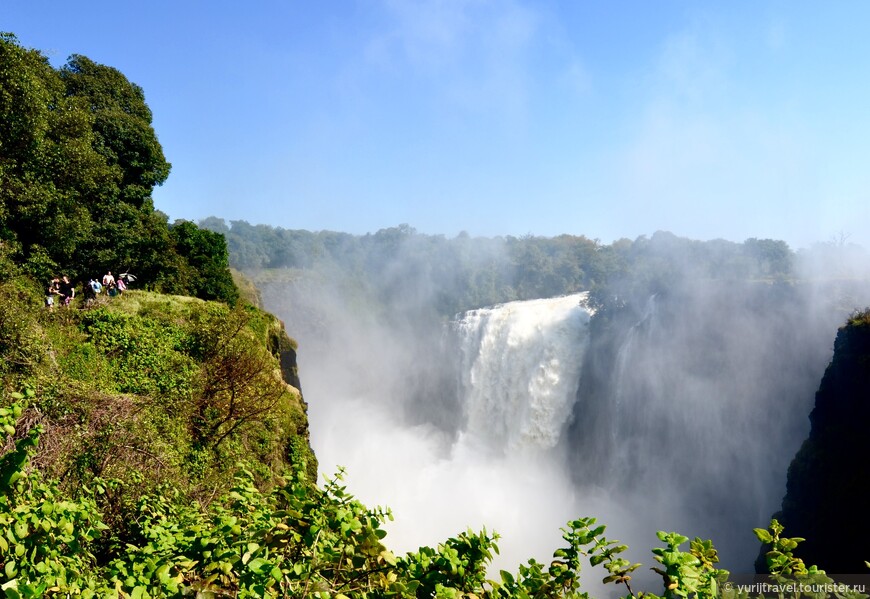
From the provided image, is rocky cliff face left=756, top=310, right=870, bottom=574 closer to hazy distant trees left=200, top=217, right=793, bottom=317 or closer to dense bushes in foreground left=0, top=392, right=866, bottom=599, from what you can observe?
dense bushes in foreground left=0, top=392, right=866, bottom=599

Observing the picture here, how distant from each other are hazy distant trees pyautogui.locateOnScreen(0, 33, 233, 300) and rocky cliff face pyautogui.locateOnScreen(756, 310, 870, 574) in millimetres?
20647

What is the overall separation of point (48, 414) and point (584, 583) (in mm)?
20185

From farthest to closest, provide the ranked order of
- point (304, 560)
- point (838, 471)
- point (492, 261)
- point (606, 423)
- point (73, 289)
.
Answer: point (492, 261)
point (606, 423)
point (838, 471)
point (73, 289)
point (304, 560)

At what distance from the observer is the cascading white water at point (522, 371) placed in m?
29.7

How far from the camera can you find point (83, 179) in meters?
12.6

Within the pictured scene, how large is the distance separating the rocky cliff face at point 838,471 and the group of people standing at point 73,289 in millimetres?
20073

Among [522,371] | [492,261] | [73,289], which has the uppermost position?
[492,261]

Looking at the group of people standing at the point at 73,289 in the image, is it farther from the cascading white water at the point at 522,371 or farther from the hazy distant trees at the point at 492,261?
the hazy distant trees at the point at 492,261

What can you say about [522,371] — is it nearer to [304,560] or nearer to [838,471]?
[838,471]

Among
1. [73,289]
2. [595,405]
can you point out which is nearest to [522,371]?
[595,405]

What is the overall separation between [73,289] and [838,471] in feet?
69.5

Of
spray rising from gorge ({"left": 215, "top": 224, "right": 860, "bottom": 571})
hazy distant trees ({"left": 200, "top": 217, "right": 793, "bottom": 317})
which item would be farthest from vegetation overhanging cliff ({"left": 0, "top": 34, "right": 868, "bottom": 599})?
hazy distant trees ({"left": 200, "top": 217, "right": 793, "bottom": 317})

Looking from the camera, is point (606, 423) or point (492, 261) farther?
point (492, 261)

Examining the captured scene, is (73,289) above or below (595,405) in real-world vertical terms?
above
